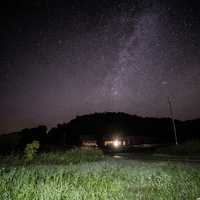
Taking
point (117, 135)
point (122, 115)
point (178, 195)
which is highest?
point (122, 115)

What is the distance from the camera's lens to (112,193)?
22.3ft

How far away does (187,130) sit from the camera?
85.2 meters

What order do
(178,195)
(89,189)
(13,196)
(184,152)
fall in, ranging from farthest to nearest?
(184,152) < (89,189) < (178,195) < (13,196)

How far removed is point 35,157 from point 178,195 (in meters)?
19.6

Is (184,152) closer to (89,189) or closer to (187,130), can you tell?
(89,189)

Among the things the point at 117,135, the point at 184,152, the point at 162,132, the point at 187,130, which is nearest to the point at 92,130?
the point at 117,135

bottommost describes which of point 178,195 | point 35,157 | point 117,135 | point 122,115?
point 178,195

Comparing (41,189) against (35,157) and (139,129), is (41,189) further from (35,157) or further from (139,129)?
(139,129)

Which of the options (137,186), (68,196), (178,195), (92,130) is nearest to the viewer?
(68,196)

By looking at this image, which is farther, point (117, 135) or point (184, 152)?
point (117, 135)

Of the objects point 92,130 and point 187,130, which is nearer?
point 187,130

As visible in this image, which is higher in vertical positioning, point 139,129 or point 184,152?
point 139,129

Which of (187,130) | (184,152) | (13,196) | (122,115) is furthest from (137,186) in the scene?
(122,115)

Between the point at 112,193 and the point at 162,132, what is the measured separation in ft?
302
